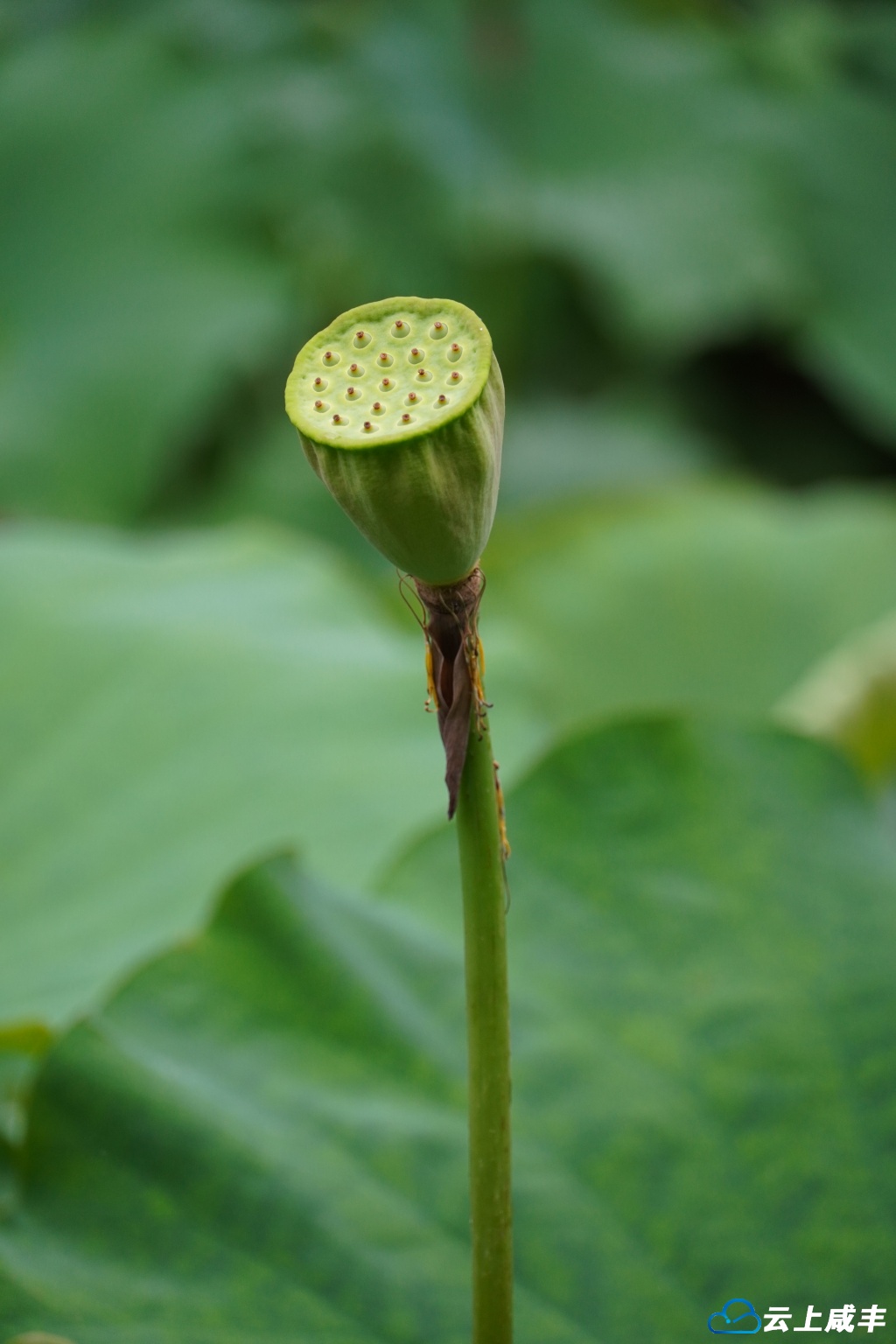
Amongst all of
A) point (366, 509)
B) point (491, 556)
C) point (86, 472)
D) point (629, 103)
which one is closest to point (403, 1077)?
point (366, 509)

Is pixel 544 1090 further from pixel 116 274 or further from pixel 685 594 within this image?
pixel 116 274

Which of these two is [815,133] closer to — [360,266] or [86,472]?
[360,266]

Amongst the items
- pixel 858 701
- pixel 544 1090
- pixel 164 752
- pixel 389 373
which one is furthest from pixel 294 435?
pixel 389 373

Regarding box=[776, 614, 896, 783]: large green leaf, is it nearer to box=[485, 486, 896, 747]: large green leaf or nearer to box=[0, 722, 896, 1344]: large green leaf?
box=[485, 486, 896, 747]: large green leaf

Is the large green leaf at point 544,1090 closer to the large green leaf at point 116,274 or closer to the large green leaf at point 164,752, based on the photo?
the large green leaf at point 164,752

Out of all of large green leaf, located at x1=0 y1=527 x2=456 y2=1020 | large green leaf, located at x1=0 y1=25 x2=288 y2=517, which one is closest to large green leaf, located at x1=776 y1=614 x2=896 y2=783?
large green leaf, located at x1=0 y1=527 x2=456 y2=1020

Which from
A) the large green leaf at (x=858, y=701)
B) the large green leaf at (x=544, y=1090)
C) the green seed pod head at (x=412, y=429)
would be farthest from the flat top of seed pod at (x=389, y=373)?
the large green leaf at (x=858, y=701)

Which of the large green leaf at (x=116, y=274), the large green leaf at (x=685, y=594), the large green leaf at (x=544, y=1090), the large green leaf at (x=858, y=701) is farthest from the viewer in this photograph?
the large green leaf at (x=116, y=274)
